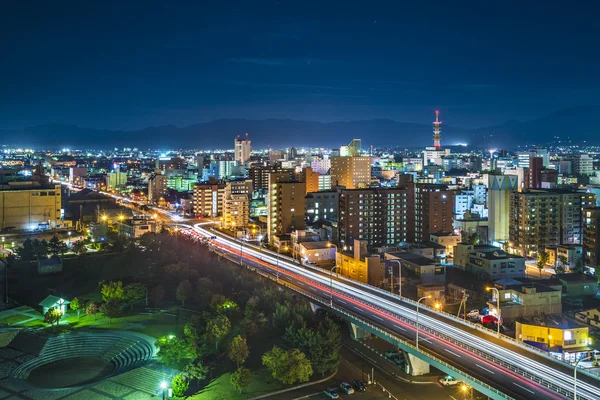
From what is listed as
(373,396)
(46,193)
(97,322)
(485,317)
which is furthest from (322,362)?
(46,193)

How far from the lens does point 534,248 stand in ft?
92.6

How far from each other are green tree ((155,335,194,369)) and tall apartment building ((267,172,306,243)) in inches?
607

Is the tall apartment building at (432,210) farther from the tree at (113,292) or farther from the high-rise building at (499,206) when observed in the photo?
the tree at (113,292)

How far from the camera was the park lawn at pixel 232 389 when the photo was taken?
1320cm

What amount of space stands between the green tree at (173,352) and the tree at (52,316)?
→ 14.7 ft

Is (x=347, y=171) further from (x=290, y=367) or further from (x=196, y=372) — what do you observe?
(x=196, y=372)

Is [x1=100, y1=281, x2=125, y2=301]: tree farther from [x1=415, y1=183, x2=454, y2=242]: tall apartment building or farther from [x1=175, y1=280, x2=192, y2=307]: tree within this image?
[x1=415, y1=183, x2=454, y2=242]: tall apartment building

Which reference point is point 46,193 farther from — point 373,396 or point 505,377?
point 505,377

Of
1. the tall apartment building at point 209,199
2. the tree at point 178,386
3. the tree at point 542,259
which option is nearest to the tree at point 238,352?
the tree at point 178,386

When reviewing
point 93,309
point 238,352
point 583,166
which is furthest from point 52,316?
point 583,166

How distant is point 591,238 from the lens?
24938 millimetres

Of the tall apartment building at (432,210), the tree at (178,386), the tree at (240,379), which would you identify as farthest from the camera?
the tall apartment building at (432,210)

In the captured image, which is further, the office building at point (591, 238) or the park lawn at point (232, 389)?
the office building at point (591, 238)

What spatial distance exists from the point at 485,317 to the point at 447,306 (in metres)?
2.01
